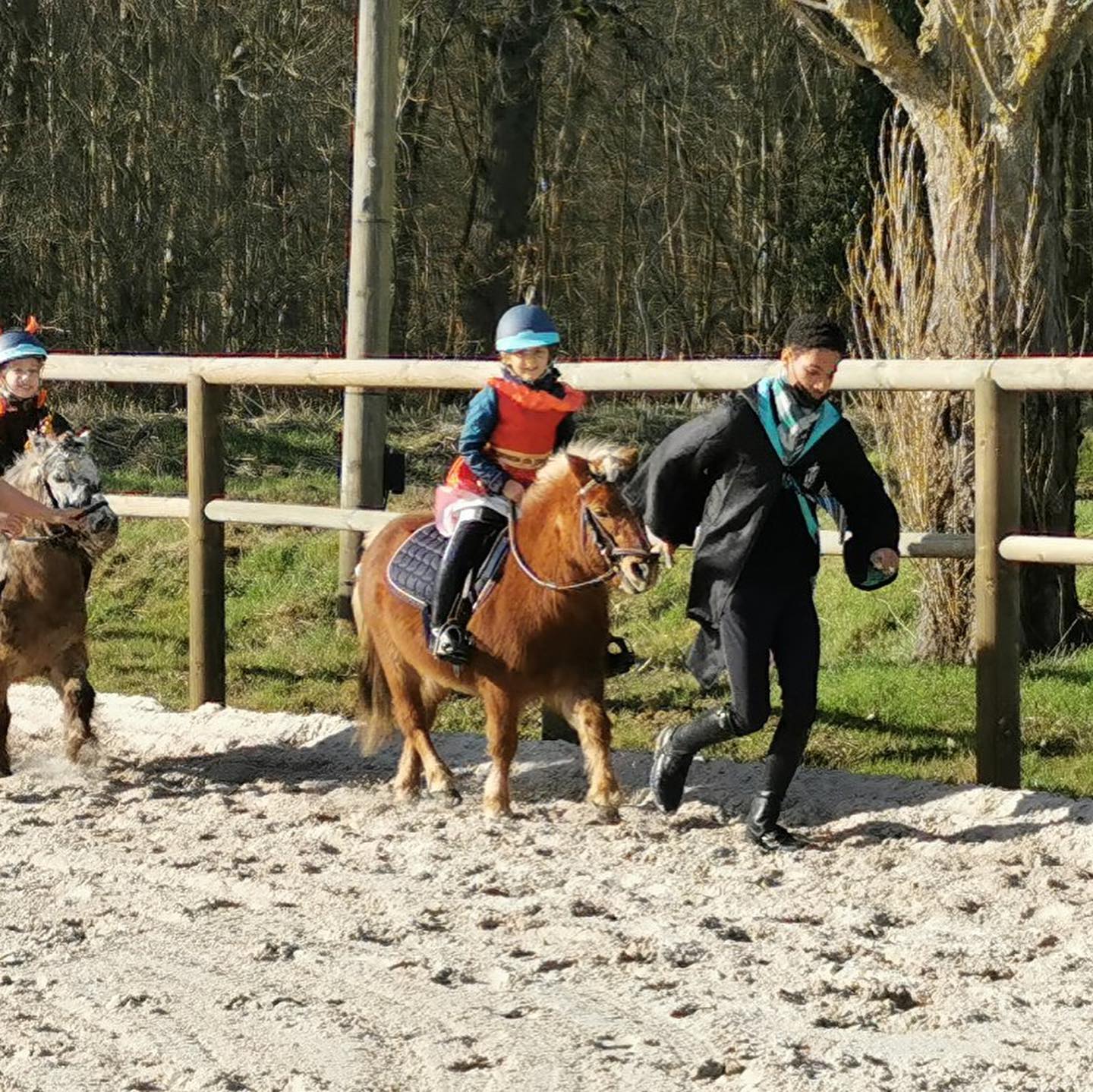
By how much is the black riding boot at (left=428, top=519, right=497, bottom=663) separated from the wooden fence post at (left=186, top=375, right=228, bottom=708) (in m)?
2.42

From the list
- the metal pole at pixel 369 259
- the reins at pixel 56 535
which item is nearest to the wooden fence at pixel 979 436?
the reins at pixel 56 535

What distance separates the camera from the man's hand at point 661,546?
6582 mm

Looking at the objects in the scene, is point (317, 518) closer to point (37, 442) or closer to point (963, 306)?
point (37, 442)

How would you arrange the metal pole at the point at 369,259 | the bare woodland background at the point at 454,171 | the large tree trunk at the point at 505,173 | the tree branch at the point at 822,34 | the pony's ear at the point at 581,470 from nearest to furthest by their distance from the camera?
the pony's ear at the point at 581,470
the tree branch at the point at 822,34
the metal pole at the point at 369,259
the large tree trunk at the point at 505,173
the bare woodland background at the point at 454,171

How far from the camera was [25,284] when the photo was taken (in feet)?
72.5

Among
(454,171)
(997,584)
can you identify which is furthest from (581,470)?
(454,171)

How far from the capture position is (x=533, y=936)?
557 cm

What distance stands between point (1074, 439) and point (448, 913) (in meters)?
4.87

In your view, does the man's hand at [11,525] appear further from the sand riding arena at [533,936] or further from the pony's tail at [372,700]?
the pony's tail at [372,700]

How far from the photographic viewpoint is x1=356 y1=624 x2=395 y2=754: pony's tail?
8039mm

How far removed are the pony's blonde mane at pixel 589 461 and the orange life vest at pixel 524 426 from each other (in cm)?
8

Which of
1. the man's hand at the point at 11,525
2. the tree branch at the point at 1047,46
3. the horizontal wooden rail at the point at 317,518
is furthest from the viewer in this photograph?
the tree branch at the point at 1047,46

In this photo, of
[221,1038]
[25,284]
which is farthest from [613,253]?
[221,1038]

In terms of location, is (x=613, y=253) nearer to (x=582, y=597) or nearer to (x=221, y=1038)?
(x=582, y=597)
